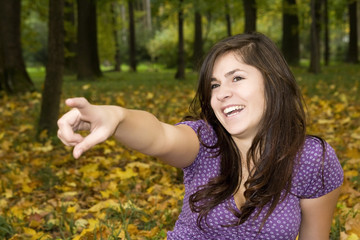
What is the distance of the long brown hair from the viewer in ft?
6.13

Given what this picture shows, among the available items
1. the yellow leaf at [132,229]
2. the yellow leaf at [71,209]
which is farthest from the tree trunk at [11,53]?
the yellow leaf at [132,229]

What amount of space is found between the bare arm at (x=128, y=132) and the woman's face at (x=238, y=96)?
201 millimetres

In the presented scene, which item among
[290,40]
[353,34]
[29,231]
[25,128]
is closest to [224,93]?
[29,231]

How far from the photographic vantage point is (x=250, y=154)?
1.96m

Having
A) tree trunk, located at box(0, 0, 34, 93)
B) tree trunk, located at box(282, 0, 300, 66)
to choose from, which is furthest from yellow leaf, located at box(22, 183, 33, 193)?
tree trunk, located at box(282, 0, 300, 66)

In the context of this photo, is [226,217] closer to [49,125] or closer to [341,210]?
[341,210]

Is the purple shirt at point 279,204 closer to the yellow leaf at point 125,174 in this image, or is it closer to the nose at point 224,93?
the nose at point 224,93

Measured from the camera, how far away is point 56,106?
5.84m

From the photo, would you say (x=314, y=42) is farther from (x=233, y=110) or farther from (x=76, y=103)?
(x=76, y=103)

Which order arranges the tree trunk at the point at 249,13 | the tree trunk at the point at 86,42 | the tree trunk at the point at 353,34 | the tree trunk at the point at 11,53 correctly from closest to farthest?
the tree trunk at the point at 11,53 < the tree trunk at the point at 249,13 < the tree trunk at the point at 86,42 < the tree trunk at the point at 353,34

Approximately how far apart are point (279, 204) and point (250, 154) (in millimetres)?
263

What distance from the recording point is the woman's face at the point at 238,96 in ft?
5.93

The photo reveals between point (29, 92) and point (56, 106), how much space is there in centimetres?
497

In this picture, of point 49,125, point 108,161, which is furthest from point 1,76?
point 108,161
